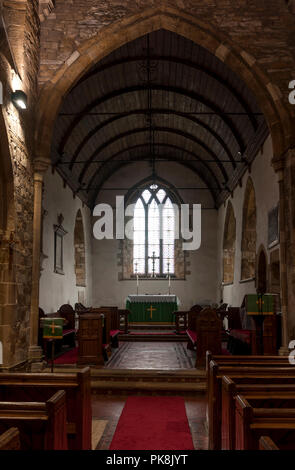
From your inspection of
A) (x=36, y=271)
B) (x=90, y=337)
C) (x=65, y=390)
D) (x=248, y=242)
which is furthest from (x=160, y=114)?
(x=65, y=390)

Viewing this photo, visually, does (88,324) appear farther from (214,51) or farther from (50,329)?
(214,51)

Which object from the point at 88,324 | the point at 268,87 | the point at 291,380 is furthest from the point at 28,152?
the point at 291,380

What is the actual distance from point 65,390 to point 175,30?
632 cm

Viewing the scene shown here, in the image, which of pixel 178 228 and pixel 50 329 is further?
pixel 178 228

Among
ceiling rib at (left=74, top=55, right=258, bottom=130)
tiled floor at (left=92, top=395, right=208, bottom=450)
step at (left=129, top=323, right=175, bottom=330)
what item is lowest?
tiled floor at (left=92, top=395, right=208, bottom=450)

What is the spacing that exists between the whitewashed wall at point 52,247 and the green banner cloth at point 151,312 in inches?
73.1

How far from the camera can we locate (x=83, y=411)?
3416 mm

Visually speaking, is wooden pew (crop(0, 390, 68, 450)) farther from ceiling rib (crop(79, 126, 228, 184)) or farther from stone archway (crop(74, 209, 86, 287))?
stone archway (crop(74, 209, 86, 287))

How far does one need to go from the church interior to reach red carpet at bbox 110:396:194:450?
3cm

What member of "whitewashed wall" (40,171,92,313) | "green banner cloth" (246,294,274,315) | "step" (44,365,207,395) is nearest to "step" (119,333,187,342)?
"whitewashed wall" (40,171,92,313)

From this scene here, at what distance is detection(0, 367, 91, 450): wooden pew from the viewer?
3.28 m

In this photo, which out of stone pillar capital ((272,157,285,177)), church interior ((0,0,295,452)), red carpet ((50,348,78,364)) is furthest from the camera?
red carpet ((50,348,78,364))

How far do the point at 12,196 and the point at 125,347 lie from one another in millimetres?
5736

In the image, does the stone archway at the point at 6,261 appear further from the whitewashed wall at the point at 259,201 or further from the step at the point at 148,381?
the whitewashed wall at the point at 259,201
